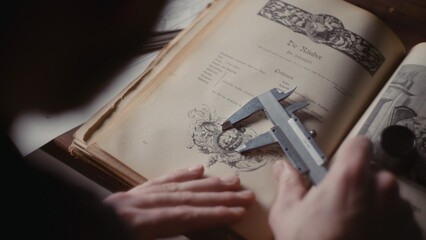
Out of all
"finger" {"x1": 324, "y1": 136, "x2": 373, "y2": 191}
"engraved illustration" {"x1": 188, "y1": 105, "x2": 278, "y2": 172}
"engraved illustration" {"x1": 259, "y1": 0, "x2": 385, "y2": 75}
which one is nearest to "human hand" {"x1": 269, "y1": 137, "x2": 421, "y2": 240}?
"finger" {"x1": 324, "y1": 136, "x2": 373, "y2": 191}

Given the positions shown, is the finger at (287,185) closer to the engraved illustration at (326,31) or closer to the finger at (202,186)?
the finger at (202,186)

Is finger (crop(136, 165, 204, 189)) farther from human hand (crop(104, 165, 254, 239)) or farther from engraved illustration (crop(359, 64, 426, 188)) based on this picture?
engraved illustration (crop(359, 64, 426, 188))

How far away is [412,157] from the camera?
0.60m

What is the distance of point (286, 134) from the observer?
2.05ft

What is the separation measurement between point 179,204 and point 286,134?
0.55 feet

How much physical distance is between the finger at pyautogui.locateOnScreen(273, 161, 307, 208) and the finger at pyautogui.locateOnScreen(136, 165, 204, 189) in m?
0.10

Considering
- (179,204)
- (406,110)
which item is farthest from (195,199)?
(406,110)

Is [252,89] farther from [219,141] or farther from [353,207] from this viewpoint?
[353,207]

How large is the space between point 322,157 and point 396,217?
4.6 inches

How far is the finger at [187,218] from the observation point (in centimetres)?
57

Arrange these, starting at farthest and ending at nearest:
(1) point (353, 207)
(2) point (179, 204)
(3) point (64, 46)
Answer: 1. (3) point (64, 46)
2. (2) point (179, 204)
3. (1) point (353, 207)

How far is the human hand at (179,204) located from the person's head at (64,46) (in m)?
0.21

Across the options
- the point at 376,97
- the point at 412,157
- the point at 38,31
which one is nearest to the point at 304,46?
the point at 376,97

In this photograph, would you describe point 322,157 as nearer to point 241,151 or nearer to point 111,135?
point 241,151
